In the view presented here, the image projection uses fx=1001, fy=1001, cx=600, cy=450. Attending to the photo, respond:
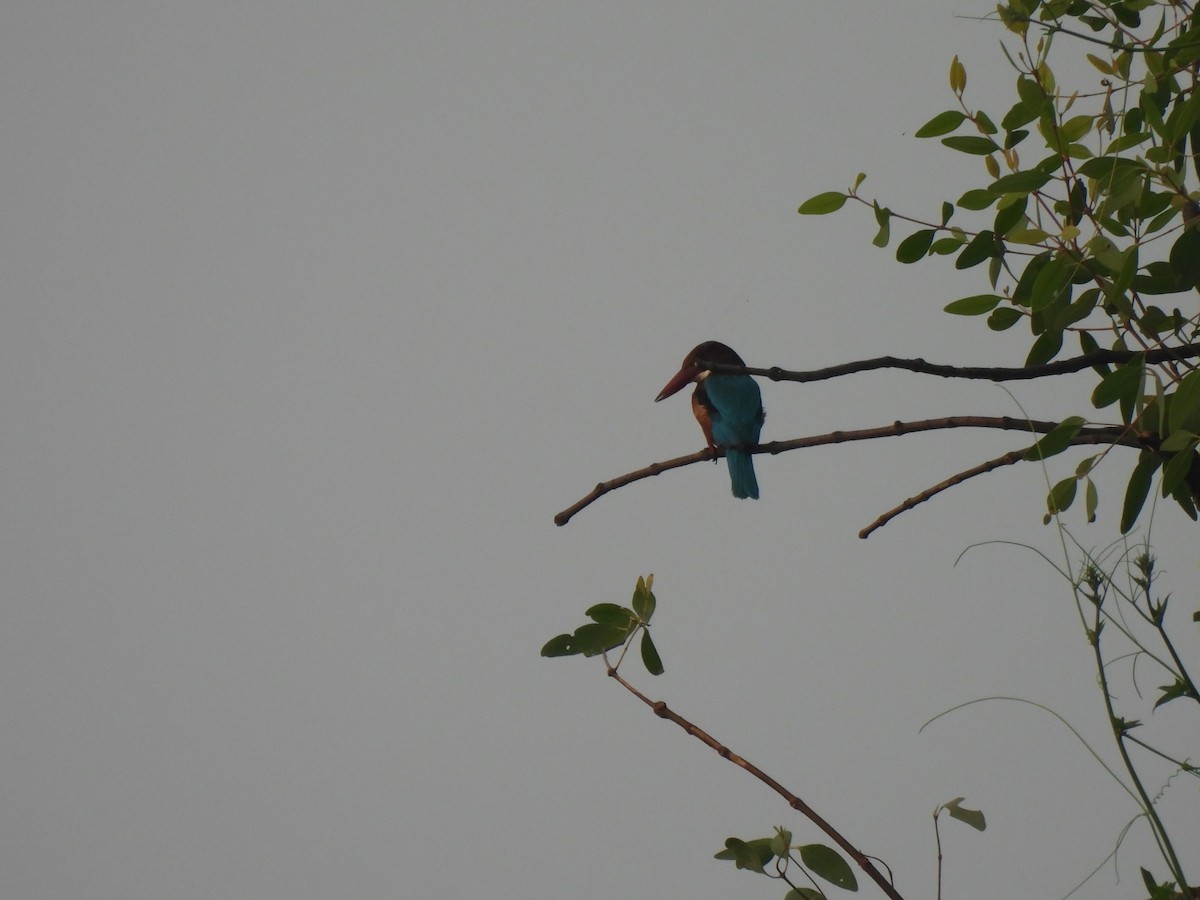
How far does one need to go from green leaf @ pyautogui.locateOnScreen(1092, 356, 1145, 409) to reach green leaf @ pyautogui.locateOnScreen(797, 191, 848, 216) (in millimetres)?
487

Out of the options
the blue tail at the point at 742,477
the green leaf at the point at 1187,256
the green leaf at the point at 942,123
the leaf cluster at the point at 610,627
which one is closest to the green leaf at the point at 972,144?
the green leaf at the point at 942,123

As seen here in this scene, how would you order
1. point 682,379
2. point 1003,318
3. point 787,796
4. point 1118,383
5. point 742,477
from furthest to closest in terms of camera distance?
point 742,477, point 682,379, point 1003,318, point 1118,383, point 787,796

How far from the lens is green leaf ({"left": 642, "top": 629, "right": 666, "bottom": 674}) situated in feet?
3.87

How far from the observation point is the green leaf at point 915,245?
4.80ft

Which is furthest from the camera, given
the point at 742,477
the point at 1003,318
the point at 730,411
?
the point at 730,411

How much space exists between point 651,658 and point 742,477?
106 inches

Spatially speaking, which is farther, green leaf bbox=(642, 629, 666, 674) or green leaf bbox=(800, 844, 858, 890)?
green leaf bbox=(642, 629, 666, 674)

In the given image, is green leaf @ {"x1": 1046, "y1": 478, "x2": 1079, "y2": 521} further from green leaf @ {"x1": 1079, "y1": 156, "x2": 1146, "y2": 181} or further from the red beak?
the red beak

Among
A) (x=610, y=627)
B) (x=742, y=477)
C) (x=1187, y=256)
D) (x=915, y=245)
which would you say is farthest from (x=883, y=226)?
(x=742, y=477)

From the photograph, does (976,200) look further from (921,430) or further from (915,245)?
(921,430)

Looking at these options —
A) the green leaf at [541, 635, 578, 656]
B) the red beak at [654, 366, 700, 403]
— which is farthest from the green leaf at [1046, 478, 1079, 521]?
the green leaf at [541, 635, 578, 656]

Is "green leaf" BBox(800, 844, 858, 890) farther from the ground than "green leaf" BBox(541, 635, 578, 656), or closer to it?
closer to it

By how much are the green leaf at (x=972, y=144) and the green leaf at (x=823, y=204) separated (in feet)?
0.65

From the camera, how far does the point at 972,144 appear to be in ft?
4.93
